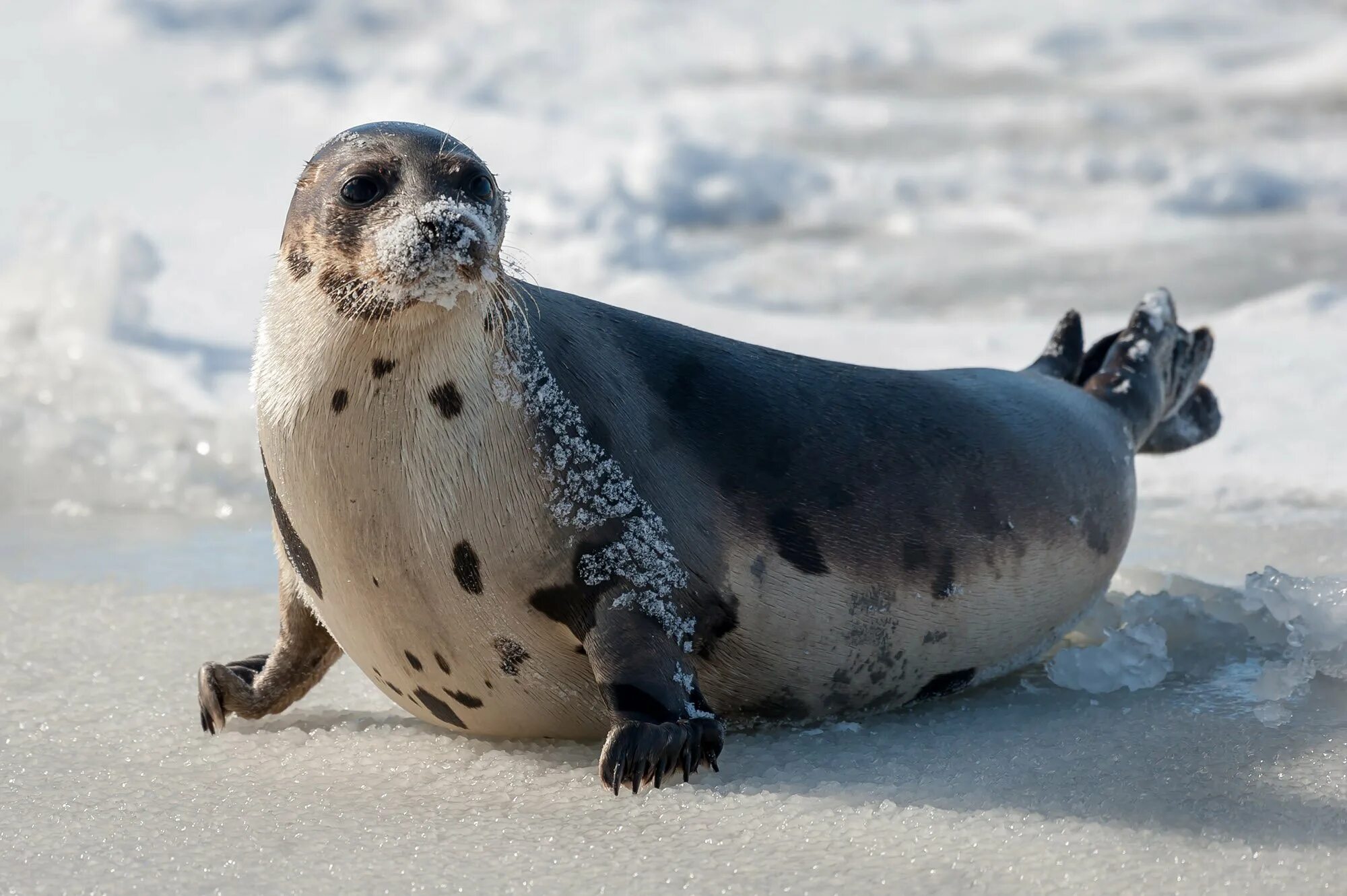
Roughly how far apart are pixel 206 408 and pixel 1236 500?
289 cm

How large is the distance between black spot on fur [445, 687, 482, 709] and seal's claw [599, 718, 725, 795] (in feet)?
0.98

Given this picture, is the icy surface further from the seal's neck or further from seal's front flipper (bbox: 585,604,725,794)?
the seal's neck

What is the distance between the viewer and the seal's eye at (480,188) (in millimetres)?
2451

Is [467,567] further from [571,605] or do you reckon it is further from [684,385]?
[684,385]

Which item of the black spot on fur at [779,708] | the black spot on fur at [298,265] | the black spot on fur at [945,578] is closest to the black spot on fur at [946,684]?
the black spot on fur at [945,578]

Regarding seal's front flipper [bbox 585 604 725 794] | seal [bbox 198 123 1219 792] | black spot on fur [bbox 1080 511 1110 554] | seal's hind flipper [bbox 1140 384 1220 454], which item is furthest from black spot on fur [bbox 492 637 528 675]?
seal's hind flipper [bbox 1140 384 1220 454]

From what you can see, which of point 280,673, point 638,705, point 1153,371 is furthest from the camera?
point 1153,371

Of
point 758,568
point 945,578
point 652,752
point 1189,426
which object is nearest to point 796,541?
point 758,568

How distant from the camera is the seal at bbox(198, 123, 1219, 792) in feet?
7.96

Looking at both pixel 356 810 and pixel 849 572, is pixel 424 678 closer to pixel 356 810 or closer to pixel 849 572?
pixel 356 810

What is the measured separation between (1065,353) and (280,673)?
1.87 m

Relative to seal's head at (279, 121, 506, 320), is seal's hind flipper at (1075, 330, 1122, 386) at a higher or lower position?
lower

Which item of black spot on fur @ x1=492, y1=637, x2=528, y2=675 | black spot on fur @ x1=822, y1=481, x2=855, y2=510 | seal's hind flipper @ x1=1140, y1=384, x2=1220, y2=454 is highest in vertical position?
seal's hind flipper @ x1=1140, y1=384, x2=1220, y2=454

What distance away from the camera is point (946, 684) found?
2912mm
